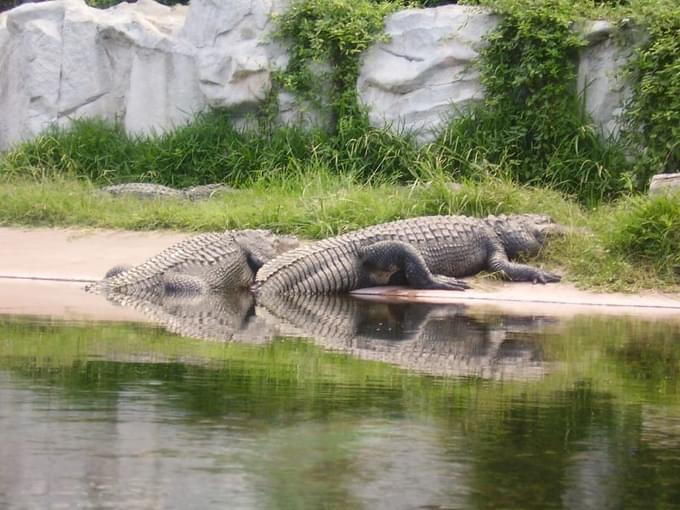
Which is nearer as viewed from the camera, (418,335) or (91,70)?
(418,335)

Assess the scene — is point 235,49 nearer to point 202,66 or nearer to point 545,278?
point 202,66

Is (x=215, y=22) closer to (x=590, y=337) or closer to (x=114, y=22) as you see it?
(x=114, y=22)

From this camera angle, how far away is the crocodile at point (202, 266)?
10742mm

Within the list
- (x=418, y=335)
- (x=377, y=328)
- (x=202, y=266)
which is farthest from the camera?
(x=202, y=266)

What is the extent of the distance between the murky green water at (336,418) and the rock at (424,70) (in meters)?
6.70

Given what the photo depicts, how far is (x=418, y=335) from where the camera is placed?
8375 mm

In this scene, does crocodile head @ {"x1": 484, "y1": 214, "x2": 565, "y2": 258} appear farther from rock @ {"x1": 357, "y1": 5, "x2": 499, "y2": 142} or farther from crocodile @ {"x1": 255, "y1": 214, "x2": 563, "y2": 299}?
rock @ {"x1": 357, "y1": 5, "x2": 499, "y2": 142}

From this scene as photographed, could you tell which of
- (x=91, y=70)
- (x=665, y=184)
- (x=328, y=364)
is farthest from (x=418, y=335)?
(x=91, y=70)

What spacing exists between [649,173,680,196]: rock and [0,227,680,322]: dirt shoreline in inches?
46.4

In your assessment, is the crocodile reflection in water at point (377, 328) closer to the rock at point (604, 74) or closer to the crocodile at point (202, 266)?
the crocodile at point (202, 266)

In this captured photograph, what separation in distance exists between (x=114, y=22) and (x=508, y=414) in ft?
40.1

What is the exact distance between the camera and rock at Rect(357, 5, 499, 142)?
15055 millimetres

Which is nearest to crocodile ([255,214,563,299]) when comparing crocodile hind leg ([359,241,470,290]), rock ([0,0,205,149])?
crocodile hind leg ([359,241,470,290])

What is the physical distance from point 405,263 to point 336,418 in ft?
19.1
